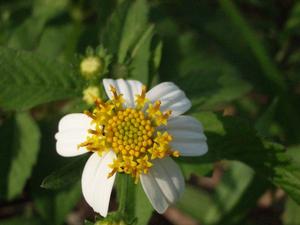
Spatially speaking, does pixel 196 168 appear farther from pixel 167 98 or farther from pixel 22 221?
pixel 22 221

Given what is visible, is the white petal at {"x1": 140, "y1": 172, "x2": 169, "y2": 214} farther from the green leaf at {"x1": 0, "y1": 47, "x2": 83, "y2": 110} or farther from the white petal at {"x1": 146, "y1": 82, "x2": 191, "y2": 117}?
the green leaf at {"x1": 0, "y1": 47, "x2": 83, "y2": 110}

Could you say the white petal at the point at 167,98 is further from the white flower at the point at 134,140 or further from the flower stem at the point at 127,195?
the flower stem at the point at 127,195

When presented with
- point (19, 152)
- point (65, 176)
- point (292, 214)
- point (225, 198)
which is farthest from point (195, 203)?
point (65, 176)

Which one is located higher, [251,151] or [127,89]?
[127,89]

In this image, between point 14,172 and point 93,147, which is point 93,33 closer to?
point 14,172

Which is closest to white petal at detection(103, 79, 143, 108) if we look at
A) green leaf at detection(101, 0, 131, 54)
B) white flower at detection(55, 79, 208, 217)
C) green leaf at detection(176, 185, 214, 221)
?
white flower at detection(55, 79, 208, 217)

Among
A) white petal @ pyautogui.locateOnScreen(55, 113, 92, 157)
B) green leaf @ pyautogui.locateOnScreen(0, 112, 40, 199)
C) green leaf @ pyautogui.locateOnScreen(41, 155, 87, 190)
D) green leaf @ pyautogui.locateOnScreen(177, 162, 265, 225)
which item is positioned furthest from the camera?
green leaf @ pyautogui.locateOnScreen(177, 162, 265, 225)
